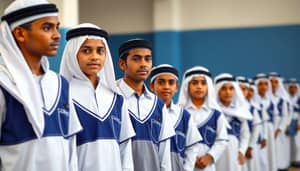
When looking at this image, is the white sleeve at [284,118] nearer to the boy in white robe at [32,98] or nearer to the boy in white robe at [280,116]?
the boy in white robe at [280,116]

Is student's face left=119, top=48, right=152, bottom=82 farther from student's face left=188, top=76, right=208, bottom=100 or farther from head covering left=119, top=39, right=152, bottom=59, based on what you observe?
student's face left=188, top=76, right=208, bottom=100

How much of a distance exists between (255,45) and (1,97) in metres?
8.69

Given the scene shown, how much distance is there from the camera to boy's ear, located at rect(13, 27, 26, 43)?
2.14 meters

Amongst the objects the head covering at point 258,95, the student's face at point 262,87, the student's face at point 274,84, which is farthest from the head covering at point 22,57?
the student's face at point 274,84

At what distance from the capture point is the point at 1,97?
2.02 meters

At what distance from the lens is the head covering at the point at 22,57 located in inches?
80.0

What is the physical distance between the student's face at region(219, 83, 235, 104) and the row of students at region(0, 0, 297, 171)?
136 centimetres

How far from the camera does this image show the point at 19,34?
2.14 m

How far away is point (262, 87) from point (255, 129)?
155 centimetres

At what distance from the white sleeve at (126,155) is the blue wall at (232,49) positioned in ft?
23.9

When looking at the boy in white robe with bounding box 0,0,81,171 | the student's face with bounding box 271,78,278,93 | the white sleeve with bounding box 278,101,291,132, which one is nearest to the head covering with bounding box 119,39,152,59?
the boy in white robe with bounding box 0,0,81,171

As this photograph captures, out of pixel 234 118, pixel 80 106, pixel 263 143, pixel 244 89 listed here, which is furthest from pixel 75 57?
pixel 263 143

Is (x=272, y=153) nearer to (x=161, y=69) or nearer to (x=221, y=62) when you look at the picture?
(x=221, y=62)

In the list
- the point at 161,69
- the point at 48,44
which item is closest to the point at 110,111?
the point at 48,44
